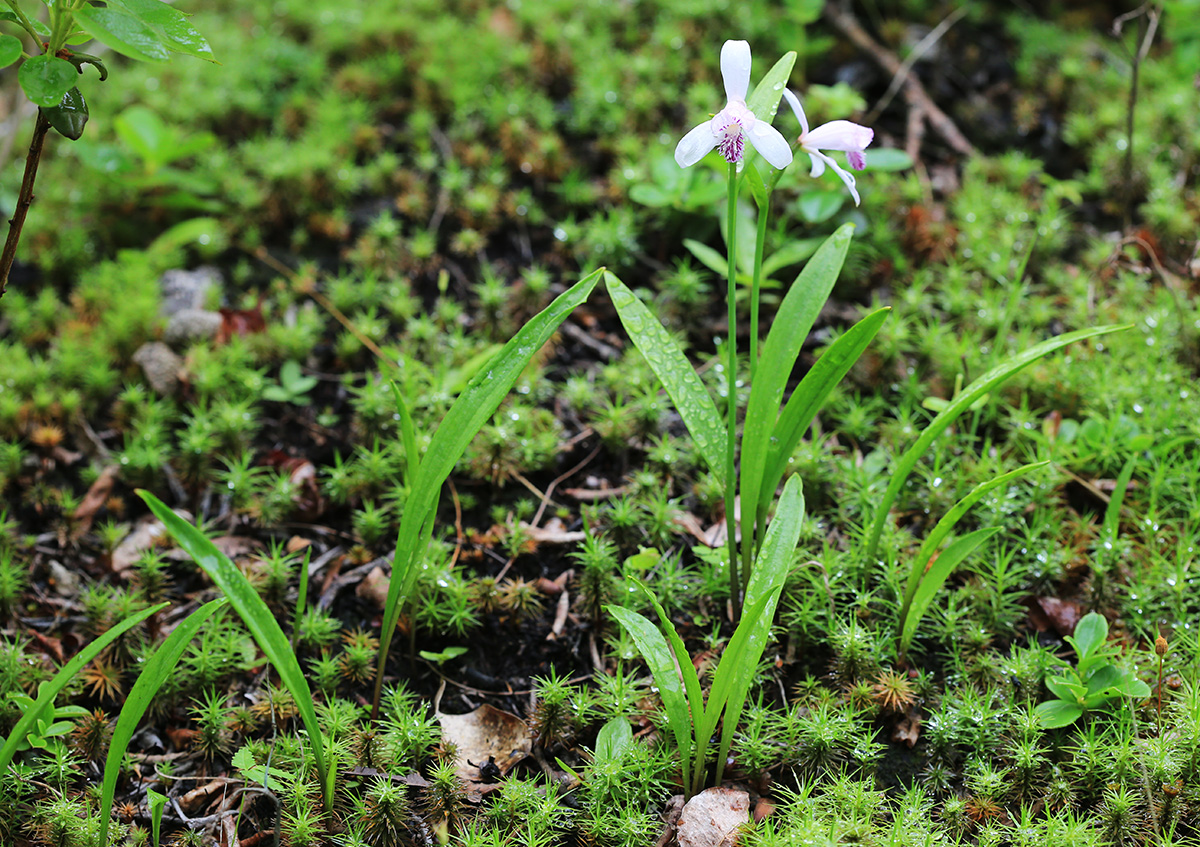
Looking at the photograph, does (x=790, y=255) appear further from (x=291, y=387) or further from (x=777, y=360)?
(x=291, y=387)

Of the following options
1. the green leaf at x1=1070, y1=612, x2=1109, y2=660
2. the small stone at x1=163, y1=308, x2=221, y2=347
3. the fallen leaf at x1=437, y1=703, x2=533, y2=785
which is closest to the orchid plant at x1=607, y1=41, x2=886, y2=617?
the fallen leaf at x1=437, y1=703, x2=533, y2=785

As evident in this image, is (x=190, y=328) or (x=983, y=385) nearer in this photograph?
(x=983, y=385)

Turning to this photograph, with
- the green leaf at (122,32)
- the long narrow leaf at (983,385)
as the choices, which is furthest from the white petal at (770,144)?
the green leaf at (122,32)

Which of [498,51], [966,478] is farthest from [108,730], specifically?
[498,51]

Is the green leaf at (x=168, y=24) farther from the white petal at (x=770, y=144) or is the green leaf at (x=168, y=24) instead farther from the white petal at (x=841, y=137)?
the white petal at (x=841, y=137)

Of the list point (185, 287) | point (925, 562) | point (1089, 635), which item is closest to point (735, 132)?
point (925, 562)

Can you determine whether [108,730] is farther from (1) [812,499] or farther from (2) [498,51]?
(2) [498,51]
